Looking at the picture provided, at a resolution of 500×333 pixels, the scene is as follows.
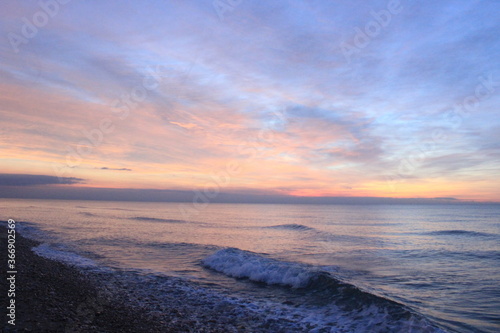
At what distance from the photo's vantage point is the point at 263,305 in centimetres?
1234

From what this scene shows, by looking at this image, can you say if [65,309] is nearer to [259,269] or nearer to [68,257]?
[259,269]

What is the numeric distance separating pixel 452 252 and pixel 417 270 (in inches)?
373

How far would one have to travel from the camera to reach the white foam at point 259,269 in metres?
16.2

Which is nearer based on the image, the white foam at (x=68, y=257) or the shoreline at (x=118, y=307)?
the shoreline at (x=118, y=307)

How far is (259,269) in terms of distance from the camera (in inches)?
709

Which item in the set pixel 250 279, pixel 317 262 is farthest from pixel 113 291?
pixel 317 262

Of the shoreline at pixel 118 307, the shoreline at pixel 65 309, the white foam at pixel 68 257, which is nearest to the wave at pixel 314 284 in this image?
the shoreline at pixel 118 307

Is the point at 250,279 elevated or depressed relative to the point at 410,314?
depressed

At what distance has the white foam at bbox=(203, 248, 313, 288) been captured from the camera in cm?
1622

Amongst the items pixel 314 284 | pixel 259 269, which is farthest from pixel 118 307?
pixel 314 284

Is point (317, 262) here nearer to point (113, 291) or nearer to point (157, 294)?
point (157, 294)

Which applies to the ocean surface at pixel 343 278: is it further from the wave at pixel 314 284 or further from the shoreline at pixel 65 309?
the shoreline at pixel 65 309

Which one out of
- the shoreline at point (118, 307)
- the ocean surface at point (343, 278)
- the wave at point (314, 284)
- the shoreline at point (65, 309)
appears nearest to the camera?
the shoreline at point (65, 309)

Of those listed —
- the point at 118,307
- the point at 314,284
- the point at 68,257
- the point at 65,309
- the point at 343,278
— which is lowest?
the point at 68,257
